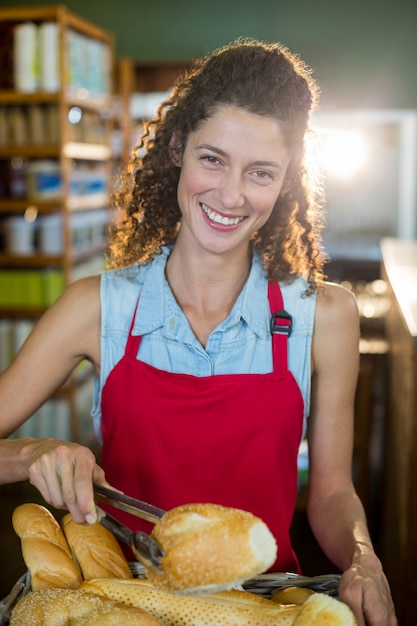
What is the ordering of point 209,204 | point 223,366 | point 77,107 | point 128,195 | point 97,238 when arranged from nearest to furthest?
1. point 209,204
2. point 223,366
3. point 128,195
4. point 77,107
5. point 97,238

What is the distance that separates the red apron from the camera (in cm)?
158

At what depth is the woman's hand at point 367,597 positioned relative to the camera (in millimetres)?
1123

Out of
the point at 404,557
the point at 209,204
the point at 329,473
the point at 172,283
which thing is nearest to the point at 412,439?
the point at 404,557

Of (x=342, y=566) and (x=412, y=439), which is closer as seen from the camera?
(x=342, y=566)

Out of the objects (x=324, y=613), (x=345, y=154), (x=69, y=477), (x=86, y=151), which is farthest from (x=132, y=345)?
(x=345, y=154)

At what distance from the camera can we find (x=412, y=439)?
2484 millimetres

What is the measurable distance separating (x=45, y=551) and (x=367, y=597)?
0.51m

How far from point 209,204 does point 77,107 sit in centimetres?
347

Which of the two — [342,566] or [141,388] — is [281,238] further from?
[342,566]

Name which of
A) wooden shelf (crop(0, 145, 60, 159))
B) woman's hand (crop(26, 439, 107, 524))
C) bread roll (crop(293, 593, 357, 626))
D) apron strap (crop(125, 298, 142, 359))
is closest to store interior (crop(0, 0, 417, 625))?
wooden shelf (crop(0, 145, 60, 159))

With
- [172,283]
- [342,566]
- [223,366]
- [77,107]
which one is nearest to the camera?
[342,566]

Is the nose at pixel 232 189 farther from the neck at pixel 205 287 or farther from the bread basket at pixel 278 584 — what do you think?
the bread basket at pixel 278 584

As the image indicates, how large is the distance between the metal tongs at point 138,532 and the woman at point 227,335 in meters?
0.45

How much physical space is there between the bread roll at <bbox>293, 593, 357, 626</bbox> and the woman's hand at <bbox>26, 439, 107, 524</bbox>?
32cm
